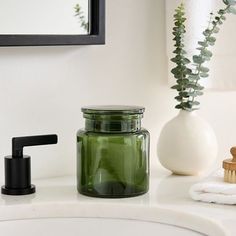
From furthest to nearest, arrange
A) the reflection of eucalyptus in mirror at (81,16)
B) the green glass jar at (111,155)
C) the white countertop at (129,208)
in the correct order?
the reflection of eucalyptus in mirror at (81,16)
the green glass jar at (111,155)
the white countertop at (129,208)

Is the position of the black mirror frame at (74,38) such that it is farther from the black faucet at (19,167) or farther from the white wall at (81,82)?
the black faucet at (19,167)

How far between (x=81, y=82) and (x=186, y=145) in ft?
0.77

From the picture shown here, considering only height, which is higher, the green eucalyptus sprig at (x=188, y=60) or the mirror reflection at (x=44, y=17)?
the mirror reflection at (x=44, y=17)

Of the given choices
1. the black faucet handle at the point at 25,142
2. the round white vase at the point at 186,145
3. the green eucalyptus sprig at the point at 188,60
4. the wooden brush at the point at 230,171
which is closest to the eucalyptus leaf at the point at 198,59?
the green eucalyptus sprig at the point at 188,60

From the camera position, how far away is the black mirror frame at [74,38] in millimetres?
1096

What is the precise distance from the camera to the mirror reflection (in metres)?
1.10

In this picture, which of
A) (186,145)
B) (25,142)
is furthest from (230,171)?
(25,142)

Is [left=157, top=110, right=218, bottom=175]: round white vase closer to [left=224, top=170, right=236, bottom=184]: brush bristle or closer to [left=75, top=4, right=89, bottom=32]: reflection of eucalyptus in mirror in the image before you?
[left=224, top=170, right=236, bottom=184]: brush bristle

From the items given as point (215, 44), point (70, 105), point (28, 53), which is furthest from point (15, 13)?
point (215, 44)

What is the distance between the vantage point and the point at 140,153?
3.51 feet

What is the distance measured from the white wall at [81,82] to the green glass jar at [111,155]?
5.5 inches

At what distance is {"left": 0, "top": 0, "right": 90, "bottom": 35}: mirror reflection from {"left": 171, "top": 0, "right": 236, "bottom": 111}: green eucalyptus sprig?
178 millimetres

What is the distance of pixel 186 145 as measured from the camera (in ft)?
3.96

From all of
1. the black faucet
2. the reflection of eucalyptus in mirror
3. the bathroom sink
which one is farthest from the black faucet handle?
the reflection of eucalyptus in mirror
